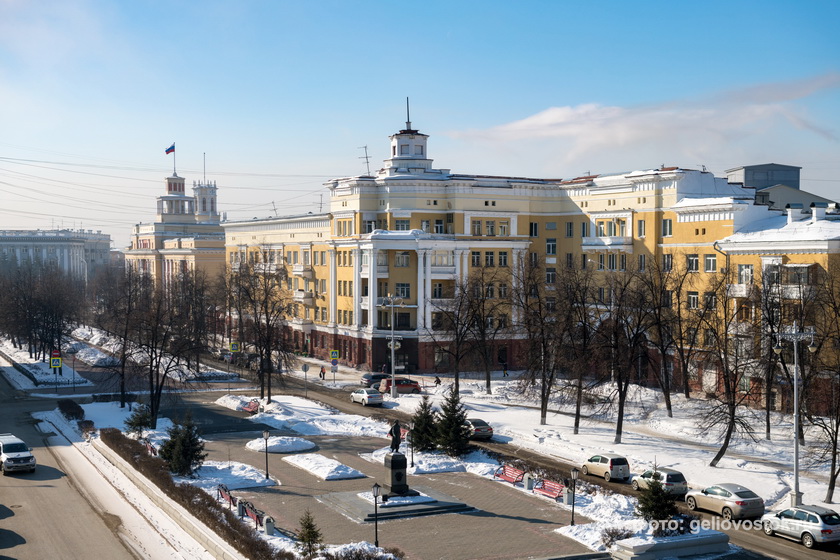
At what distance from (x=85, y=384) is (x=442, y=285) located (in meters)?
28.8

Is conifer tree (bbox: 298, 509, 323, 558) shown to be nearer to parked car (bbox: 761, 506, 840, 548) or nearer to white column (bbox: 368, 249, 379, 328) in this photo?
parked car (bbox: 761, 506, 840, 548)

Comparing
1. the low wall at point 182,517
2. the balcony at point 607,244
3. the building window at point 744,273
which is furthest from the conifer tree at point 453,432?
A: the balcony at point 607,244

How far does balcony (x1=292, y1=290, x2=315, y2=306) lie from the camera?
8212 cm

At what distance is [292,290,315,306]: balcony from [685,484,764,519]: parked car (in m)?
54.0

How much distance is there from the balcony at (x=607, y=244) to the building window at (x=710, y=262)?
327 inches

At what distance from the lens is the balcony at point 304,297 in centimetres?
8212

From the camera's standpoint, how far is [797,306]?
148 feet

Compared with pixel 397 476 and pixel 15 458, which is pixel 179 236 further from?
pixel 397 476

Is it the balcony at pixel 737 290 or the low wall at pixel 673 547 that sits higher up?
the balcony at pixel 737 290

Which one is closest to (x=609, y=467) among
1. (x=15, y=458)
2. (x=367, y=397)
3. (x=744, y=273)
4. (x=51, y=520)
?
(x=51, y=520)

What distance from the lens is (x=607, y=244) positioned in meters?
67.5

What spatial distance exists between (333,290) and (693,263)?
3196 cm

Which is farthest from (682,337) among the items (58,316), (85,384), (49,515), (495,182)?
(58,316)

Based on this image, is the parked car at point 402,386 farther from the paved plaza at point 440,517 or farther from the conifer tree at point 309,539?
the conifer tree at point 309,539
